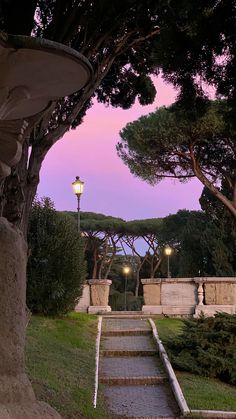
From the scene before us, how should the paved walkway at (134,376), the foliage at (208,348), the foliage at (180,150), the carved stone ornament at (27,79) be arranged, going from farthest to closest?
the foliage at (180,150) → the foliage at (208,348) → the paved walkway at (134,376) → the carved stone ornament at (27,79)

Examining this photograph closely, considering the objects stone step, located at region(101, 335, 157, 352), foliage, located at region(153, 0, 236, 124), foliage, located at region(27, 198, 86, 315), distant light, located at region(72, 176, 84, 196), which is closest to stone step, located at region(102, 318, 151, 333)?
stone step, located at region(101, 335, 157, 352)

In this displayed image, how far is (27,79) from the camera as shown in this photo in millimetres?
3646

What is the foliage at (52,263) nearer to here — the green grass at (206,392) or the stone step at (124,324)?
the stone step at (124,324)

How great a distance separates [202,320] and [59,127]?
17.4ft

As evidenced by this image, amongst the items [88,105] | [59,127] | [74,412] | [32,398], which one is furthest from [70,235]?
[32,398]

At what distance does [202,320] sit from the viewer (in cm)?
1075

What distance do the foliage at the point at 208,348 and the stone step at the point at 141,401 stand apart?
1099 millimetres

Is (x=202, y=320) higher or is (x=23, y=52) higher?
(x=23, y=52)

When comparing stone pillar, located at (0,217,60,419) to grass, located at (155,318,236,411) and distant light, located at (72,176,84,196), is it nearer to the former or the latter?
grass, located at (155,318,236,411)

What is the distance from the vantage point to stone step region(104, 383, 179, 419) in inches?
272

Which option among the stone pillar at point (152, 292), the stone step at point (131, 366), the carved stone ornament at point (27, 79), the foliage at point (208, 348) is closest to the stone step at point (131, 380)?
the stone step at point (131, 366)

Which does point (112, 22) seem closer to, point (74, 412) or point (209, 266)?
point (74, 412)

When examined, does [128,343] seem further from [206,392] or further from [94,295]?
[94,295]

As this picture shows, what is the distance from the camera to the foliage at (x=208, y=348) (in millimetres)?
9141
